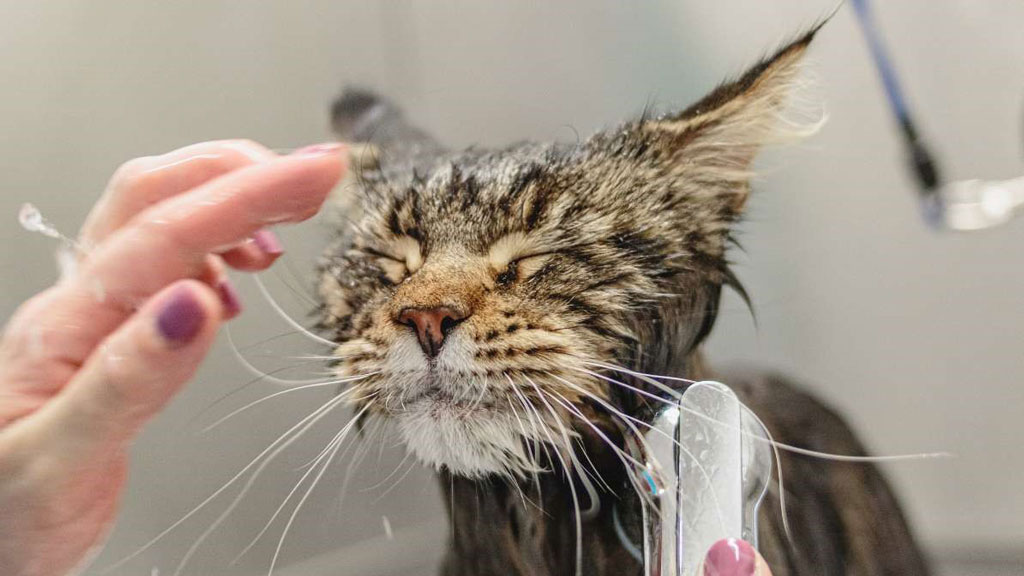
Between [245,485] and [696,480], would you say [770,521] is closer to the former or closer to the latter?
[696,480]

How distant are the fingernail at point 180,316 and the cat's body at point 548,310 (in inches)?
6.2

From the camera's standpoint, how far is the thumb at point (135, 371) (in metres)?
0.39

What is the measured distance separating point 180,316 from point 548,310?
0.75 feet

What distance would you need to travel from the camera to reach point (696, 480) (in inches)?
19.6

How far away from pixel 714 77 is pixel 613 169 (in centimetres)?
16

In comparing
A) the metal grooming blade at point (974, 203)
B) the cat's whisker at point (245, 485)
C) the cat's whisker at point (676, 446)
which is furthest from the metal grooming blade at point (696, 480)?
the metal grooming blade at point (974, 203)

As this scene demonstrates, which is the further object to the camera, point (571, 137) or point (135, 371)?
point (571, 137)

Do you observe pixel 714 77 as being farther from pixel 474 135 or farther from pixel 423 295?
pixel 423 295

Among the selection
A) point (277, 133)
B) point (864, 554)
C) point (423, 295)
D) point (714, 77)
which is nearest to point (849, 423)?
point (864, 554)

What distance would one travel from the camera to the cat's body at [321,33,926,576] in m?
0.52

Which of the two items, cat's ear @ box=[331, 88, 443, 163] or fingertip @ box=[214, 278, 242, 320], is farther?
cat's ear @ box=[331, 88, 443, 163]

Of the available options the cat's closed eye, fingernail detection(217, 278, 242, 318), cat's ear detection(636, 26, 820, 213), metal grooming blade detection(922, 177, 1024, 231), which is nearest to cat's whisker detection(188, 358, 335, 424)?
fingernail detection(217, 278, 242, 318)

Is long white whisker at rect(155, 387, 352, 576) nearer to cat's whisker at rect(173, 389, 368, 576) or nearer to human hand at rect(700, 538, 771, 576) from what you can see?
cat's whisker at rect(173, 389, 368, 576)

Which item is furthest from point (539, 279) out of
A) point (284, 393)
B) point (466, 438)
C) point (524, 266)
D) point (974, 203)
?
point (974, 203)
